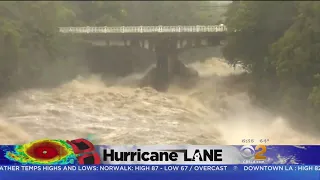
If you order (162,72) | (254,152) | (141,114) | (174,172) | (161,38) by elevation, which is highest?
(161,38)

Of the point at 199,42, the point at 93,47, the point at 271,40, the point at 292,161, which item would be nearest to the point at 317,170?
the point at 292,161

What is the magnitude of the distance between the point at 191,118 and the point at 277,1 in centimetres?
111

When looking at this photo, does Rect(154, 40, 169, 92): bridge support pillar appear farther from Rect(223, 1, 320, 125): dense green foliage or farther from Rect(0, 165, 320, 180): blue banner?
Rect(0, 165, 320, 180): blue banner

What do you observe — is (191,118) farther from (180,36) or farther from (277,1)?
(277,1)

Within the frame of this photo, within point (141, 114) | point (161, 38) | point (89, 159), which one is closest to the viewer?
point (89, 159)

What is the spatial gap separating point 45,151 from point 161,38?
1.19 m

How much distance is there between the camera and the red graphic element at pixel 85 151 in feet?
9.30

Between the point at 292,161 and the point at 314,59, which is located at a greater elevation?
the point at 314,59

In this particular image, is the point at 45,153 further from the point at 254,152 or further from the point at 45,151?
the point at 254,152

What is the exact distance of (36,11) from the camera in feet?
10.1

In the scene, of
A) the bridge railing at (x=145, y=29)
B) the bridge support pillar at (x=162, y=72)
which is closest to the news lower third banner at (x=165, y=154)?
the bridge support pillar at (x=162, y=72)

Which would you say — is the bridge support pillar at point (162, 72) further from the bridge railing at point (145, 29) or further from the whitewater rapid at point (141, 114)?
the bridge railing at point (145, 29)

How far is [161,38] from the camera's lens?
3.06 m

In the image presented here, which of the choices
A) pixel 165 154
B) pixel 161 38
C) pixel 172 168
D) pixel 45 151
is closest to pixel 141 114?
pixel 165 154
